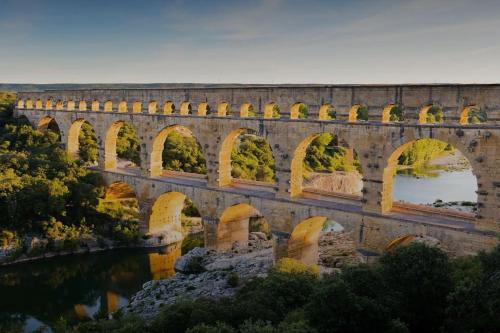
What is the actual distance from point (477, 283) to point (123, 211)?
1931 centimetres

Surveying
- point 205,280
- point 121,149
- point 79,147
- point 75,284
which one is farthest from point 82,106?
point 205,280

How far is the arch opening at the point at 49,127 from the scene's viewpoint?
31.9 meters

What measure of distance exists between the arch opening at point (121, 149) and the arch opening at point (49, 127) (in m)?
3.76

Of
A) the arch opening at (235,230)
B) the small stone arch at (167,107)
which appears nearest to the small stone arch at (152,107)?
the small stone arch at (167,107)

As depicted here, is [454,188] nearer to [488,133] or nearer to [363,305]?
[488,133]

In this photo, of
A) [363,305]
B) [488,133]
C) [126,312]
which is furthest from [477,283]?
[126,312]

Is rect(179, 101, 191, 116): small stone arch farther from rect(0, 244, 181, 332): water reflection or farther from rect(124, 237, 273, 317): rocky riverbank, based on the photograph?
rect(0, 244, 181, 332): water reflection

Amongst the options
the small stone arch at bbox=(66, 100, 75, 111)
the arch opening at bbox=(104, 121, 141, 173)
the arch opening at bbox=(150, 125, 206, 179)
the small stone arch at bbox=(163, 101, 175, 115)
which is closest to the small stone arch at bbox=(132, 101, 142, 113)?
the arch opening at bbox=(104, 121, 141, 173)

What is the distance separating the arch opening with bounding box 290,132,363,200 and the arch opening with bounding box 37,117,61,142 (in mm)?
15746

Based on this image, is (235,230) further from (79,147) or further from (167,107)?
(79,147)

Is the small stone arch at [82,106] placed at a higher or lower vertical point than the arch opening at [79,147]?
higher

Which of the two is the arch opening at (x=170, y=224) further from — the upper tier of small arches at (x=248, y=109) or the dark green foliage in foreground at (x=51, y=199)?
the upper tier of small arches at (x=248, y=109)

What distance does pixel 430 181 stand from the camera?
130ft

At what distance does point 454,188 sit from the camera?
3694cm
